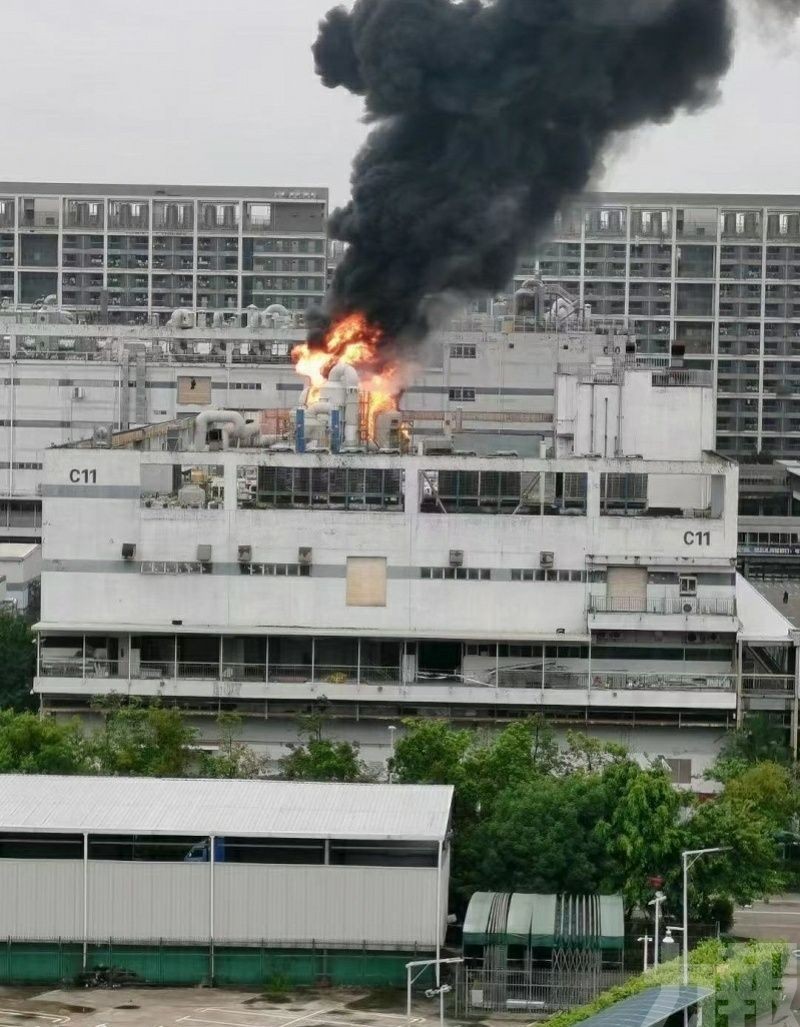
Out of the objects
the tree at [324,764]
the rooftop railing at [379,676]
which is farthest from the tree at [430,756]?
the rooftop railing at [379,676]

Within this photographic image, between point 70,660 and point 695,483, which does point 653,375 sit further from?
point 70,660

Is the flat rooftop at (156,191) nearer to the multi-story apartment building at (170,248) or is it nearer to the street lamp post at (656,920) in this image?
the multi-story apartment building at (170,248)

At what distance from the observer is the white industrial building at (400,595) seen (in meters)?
54.0

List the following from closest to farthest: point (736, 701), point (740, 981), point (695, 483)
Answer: point (740, 981) → point (736, 701) → point (695, 483)

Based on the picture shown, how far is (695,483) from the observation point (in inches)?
2402

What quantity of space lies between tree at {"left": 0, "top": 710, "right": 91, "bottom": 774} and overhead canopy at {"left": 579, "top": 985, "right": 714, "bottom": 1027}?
1584cm

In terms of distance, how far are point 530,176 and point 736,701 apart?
16.0 metres

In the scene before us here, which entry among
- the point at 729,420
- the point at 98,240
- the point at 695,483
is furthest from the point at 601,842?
the point at 98,240

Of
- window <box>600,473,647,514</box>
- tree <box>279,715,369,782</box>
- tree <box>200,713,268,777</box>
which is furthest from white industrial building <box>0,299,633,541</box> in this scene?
tree <box>279,715,369,782</box>

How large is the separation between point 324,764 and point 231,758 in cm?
261

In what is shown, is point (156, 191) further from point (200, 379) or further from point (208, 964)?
point (208, 964)

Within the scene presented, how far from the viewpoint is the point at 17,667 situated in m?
60.4

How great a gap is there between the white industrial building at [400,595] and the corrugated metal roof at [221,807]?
457 inches

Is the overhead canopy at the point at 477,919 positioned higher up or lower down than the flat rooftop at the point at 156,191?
lower down
